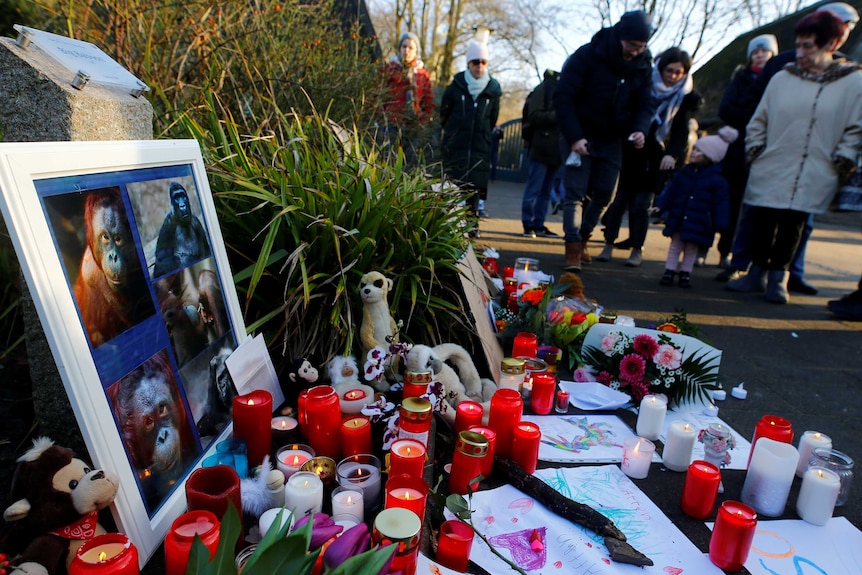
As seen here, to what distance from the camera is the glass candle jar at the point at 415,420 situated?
1479mm

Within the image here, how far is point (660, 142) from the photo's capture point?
4.96 meters

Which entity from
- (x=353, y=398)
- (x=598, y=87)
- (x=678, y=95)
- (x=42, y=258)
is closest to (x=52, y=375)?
(x=42, y=258)

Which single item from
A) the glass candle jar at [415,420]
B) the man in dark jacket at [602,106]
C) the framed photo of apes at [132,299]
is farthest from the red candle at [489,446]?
the man in dark jacket at [602,106]

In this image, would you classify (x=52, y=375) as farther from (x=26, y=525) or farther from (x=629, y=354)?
(x=629, y=354)

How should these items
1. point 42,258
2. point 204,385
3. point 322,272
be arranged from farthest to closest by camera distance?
1. point 322,272
2. point 204,385
3. point 42,258

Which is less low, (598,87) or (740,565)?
(598,87)

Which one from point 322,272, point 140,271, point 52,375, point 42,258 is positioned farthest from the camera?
point 322,272

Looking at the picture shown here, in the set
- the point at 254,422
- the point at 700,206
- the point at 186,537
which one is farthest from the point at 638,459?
the point at 700,206

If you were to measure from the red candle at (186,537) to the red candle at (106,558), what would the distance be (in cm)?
6

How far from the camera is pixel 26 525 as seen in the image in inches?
41.9

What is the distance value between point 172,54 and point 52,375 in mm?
2231

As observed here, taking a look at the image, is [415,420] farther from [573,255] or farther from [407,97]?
[407,97]

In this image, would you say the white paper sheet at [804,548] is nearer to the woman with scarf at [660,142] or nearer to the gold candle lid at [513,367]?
the gold candle lid at [513,367]

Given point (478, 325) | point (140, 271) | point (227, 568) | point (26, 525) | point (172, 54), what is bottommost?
point (478, 325)
